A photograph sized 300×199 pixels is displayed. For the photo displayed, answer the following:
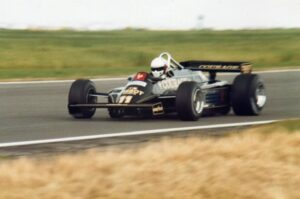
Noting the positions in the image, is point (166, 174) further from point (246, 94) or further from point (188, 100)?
point (246, 94)

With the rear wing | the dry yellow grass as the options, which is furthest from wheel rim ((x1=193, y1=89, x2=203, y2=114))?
the dry yellow grass

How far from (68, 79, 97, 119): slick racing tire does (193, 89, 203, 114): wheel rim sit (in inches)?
68.5

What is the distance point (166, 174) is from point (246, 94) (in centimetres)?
724

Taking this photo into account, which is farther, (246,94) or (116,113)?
(246,94)

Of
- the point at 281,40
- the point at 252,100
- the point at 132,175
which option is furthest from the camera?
the point at 281,40

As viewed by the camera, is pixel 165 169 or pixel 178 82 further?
pixel 178 82

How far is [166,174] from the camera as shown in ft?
29.7

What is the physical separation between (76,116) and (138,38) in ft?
94.3

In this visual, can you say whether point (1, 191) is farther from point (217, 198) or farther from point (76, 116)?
point (76, 116)

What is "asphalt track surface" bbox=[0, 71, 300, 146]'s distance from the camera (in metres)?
14.0

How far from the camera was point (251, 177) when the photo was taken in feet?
30.0

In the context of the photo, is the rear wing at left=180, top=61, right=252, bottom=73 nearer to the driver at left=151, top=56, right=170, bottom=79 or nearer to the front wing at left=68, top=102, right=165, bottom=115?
the driver at left=151, top=56, right=170, bottom=79

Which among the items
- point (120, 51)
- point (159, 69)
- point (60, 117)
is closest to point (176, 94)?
point (159, 69)

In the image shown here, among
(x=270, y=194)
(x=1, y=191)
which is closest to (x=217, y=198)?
(x=270, y=194)
